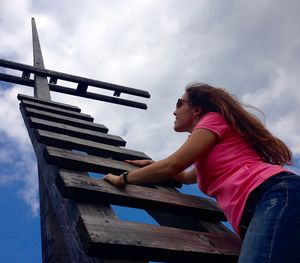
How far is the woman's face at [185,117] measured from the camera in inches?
→ 95.6

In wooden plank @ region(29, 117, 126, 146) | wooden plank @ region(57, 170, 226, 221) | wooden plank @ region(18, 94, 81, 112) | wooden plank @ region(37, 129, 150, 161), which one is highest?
wooden plank @ region(18, 94, 81, 112)

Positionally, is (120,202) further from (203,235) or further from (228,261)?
(228,261)

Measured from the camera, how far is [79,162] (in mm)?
2309

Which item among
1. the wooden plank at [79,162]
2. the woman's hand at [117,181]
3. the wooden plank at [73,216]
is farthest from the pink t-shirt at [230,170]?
the wooden plank at [79,162]

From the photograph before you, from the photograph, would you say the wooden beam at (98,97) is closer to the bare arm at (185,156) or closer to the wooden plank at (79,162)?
the wooden plank at (79,162)

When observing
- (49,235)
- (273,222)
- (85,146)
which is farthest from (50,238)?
(273,222)

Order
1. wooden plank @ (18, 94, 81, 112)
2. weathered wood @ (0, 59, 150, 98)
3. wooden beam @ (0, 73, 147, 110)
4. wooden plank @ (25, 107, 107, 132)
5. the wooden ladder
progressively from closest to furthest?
1. the wooden ladder
2. wooden plank @ (25, 107, 107, 132)
3. wooden plank @ (18, 94, 81, 112)
4. weathered wood @ (0, 59, 150, 98)
5. wooden beam @ (0, 73, 147, 110)

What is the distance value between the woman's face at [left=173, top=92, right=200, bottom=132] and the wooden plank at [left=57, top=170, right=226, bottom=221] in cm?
46

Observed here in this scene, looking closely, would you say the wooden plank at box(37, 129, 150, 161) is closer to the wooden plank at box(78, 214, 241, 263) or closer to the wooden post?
the wooden post

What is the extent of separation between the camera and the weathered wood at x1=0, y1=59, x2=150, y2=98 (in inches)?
204

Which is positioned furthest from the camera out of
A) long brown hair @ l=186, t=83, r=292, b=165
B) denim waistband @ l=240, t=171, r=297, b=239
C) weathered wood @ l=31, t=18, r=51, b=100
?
weathered wood @ l=31, t=18, r=51, b=100

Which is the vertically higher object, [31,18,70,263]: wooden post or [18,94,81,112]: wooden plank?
[18,94,81,112]: wooden plank

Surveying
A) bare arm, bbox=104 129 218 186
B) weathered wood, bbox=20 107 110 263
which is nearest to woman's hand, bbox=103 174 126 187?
bare arm, bbox=104 129 218 186

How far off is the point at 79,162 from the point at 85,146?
0.56 metres
